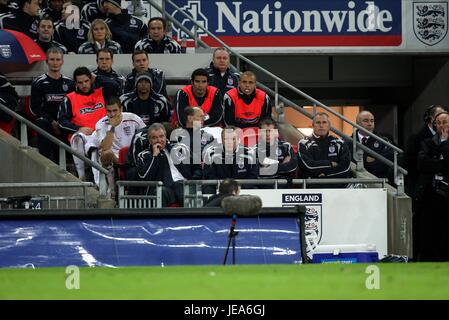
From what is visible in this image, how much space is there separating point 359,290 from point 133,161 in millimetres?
6920

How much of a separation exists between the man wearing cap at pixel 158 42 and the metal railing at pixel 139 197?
4405 mm

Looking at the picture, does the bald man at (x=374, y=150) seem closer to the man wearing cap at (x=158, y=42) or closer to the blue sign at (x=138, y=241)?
the man wearing cap at (x=158, y=42)

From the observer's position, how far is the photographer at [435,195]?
15.3 m

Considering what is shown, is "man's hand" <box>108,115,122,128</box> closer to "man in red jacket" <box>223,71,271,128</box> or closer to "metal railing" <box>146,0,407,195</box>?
"man in red jacket" <box>223,71,271,128</box>

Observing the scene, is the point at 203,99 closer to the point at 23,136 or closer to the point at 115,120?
the point at 115,120

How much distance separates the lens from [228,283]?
8367mm

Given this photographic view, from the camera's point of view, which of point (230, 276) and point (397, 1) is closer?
point (230, 276)

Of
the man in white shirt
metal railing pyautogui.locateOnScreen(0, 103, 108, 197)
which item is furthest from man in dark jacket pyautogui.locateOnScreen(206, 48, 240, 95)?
metal railing pyautogui.locateOnScreen(0, 103, 108, 197)

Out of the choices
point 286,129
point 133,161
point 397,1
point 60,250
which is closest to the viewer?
point 60,250

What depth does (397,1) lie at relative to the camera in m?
21.1
